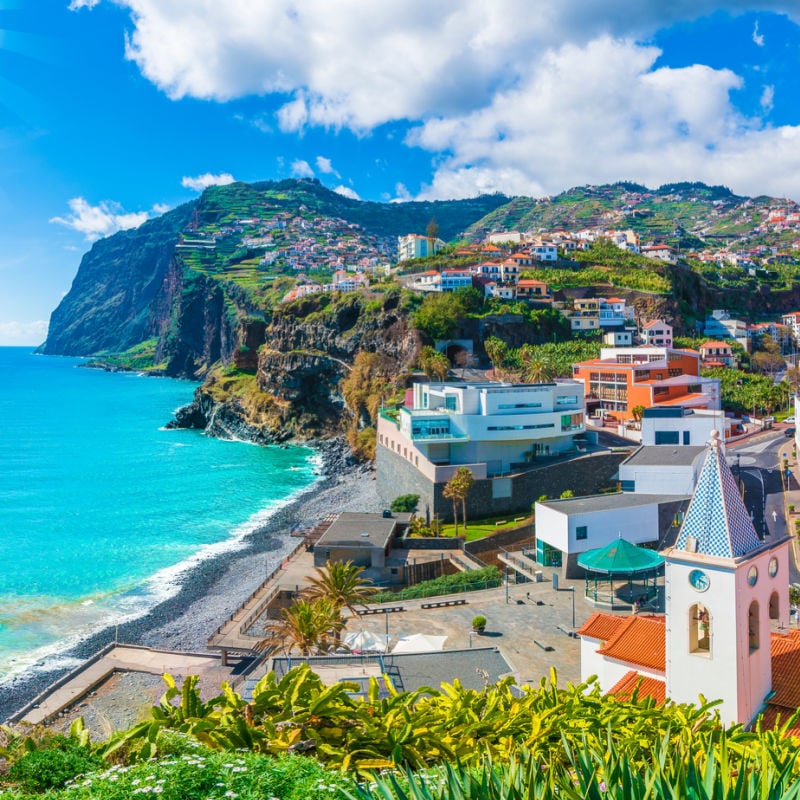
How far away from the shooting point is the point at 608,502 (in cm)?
3067

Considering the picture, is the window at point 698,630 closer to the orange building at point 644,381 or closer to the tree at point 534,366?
the orange building at point 644,381

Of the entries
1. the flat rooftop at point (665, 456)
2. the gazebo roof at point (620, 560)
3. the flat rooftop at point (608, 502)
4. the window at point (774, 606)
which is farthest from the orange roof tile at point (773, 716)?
the flat rooftop at point (665, 456)

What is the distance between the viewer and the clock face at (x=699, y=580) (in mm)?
12258

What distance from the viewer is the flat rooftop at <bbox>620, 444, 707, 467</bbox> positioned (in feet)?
114

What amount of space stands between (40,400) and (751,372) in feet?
369

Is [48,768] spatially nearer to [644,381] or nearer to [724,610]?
[724,610]

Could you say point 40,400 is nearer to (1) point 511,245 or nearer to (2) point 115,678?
(1) point 511,245

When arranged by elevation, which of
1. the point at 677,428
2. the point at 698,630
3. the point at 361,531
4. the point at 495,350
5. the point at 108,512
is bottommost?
the point at 108,512

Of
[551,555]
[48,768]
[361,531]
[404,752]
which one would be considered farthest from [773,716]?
[361,531]

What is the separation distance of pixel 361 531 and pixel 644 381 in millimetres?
29887

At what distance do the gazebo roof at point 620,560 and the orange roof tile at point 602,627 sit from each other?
7831mm

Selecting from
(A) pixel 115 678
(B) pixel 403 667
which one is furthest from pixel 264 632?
(B) pixel 403 667

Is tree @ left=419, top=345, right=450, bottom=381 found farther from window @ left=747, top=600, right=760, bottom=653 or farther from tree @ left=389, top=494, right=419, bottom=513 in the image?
window @ left=747, top=600, right=760, bottom=653

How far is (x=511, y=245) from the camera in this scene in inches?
4154
